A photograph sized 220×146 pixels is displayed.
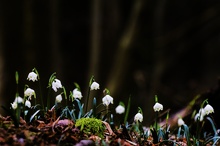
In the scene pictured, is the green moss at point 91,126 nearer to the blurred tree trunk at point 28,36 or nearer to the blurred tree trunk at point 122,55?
the blurred tree trunk at point 28,36

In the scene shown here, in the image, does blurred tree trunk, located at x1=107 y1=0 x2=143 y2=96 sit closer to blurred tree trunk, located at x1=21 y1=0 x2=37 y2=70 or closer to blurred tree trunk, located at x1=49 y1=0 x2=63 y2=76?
blurred tree trunk, located at x1=49 y1=0 x2=63 y2=76

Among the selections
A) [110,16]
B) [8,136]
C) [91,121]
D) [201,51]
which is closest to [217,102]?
[91,121]

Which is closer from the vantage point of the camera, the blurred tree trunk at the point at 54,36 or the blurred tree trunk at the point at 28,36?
the blurred tree trunk at the point at 28,36

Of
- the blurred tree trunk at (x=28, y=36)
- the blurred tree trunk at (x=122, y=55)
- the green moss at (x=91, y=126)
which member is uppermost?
the blurred tree trunk at (x=122, y=55)

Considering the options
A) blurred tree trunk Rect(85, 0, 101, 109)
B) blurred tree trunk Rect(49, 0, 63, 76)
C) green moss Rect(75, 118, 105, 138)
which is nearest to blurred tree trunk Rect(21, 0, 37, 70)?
blurred tree trunk Rect(49, 0, 63, 76)

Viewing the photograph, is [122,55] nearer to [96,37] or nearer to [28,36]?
[96,37]

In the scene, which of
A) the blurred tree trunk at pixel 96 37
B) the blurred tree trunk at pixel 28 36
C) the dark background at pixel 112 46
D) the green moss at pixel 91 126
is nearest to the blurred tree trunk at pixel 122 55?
the dark background at pixel 112 46

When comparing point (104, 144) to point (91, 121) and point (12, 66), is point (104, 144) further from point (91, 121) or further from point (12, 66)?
point (12, 66)

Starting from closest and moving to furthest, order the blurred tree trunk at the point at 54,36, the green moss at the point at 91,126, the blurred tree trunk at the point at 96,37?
the green moss at the point at 91,126 < the blurred tree trunk at the point at 54,36 < the blurred tree trunk at the point at 96,37

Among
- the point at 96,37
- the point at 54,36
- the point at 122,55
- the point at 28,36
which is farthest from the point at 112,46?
the point at 28,36
